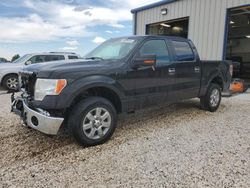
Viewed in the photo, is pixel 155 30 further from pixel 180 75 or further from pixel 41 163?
pixel 41 163

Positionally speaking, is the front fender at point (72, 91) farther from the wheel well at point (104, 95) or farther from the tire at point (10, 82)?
the tire at point (10, 82)

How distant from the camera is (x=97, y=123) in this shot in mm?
3588

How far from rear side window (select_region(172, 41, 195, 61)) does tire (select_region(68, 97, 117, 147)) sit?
2105 mm

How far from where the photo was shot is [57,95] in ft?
10.5

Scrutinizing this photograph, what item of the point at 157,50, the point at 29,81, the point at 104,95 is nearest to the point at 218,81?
the point at 157,50

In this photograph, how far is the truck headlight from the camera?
10.5 feet

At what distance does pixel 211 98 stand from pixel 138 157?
134 inches

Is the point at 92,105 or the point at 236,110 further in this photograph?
the point at 236,110

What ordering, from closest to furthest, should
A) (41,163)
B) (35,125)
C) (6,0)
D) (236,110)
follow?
(41,163) → (35,125) → (236,110) → (6,0)

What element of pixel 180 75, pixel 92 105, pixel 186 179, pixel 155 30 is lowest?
pixel 186 179

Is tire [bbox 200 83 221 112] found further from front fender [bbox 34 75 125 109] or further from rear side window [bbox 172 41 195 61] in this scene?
front fender [bbox 34 75 125 109]

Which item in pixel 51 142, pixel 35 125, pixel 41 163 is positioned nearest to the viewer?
pixel 41 163

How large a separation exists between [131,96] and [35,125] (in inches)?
65.1

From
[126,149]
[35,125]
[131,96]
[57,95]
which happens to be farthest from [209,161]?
[35,125]
